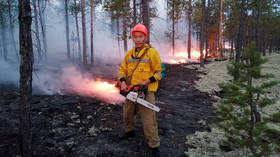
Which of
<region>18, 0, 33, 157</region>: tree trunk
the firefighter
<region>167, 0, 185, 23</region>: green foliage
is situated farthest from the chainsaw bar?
<region>167, 0, 185, 23</region>: green foliage

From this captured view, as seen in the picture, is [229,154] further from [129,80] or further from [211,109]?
[211,109]

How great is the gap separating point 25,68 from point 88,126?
2547mm

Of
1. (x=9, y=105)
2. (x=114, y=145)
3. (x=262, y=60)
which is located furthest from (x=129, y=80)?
(x=9, y=105)

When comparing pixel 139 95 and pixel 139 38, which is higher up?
pixel 139 38

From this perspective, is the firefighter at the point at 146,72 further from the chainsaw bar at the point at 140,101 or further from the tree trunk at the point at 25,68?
the tree trunk at the point at 25,68

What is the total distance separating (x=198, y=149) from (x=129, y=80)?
1976mm

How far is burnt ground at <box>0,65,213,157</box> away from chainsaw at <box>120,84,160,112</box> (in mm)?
993

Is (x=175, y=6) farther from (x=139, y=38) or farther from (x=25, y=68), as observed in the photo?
(x=25, y=68)

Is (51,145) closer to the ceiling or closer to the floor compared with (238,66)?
closer to the floor

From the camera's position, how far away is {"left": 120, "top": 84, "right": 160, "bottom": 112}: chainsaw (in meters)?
3.34

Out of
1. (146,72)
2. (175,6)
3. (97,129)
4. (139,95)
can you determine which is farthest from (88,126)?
(175,6)

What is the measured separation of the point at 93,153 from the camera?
3.51 m

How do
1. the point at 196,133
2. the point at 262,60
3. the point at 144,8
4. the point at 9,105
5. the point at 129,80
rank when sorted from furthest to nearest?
the point at 144,8 < the point at 9,105 < the point at 196,133 < the point at 129,80 < the point at 262,60

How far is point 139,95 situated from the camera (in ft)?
11.3
